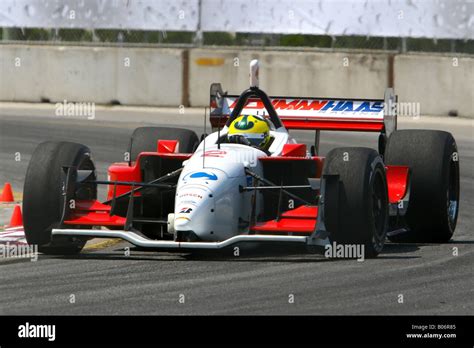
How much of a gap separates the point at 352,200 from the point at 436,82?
43.1ft

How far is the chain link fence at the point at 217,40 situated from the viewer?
25.4 meters

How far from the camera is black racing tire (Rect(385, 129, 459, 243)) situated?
13.5 m

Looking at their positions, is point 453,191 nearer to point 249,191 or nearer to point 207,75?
point 249,191

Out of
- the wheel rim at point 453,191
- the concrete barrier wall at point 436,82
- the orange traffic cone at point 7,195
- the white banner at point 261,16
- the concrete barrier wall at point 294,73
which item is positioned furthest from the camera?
the white banner at point 261,16

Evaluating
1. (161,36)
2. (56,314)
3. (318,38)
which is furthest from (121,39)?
(56,314)

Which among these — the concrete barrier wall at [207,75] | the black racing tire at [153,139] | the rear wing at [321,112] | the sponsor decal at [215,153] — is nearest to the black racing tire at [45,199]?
the sponsor decal at [215,153]

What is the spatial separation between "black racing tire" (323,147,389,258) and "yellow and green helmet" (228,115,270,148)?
1.20 m

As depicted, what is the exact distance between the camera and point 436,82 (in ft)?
80.7

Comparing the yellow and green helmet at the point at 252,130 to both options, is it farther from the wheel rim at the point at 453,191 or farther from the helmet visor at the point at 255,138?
the wheel rim at the point at 453,191

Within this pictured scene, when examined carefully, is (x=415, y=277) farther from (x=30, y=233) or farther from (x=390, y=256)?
(x=30, y=233)

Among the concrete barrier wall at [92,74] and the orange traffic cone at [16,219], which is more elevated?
the concrete barrier wall at [92,74]

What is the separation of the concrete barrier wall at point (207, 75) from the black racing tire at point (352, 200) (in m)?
12.5

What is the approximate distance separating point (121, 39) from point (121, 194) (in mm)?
15031

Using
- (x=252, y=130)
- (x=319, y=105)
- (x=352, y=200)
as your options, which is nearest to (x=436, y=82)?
(x=319, y=105)
